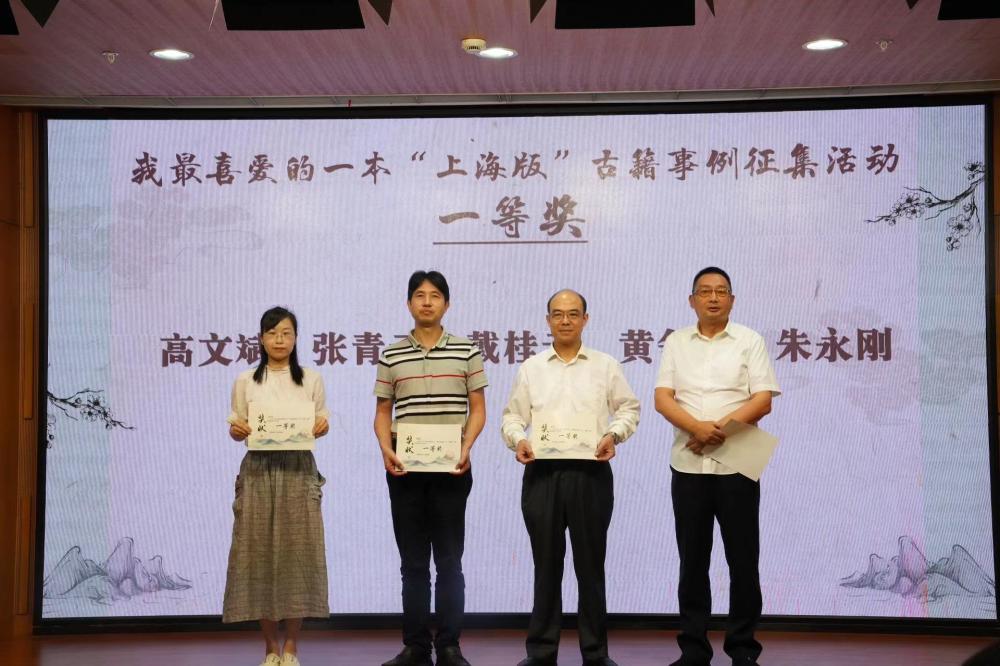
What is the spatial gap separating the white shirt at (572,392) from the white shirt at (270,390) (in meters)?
0.76

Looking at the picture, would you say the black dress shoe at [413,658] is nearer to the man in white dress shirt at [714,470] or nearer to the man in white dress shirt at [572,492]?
the man in white dress shirt at [572,492]

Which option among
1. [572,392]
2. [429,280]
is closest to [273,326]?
[429,280]

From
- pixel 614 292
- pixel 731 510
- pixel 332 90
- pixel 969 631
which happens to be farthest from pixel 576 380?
pixel 969 631

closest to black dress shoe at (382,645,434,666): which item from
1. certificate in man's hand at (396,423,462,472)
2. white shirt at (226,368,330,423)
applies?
certificate in man's hand at (396,423,462,472)

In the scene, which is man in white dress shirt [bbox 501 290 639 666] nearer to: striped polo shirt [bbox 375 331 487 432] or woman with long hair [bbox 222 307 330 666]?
striped polo shirt [bbox 375 331 487 432]

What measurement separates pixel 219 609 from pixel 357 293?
1629mm

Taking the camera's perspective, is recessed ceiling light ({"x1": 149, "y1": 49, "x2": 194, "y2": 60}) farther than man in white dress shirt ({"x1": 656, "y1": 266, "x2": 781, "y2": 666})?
Yes

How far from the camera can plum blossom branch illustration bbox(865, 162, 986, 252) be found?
4.97 metres

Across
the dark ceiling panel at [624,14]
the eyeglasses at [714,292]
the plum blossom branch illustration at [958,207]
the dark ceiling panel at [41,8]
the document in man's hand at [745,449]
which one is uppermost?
the dark ceiling panel at [624,14]

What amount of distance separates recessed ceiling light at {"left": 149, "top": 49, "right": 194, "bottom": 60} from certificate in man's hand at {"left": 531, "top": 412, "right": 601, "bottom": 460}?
84.9 inches

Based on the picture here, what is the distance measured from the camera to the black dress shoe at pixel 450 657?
403cm

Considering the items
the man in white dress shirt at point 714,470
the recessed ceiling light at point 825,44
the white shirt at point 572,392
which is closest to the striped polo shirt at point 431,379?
the white shirt at point 572,392

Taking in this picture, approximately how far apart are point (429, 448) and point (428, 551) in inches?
16.9

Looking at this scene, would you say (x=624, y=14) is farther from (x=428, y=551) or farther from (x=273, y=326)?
(x=428, y=551)
